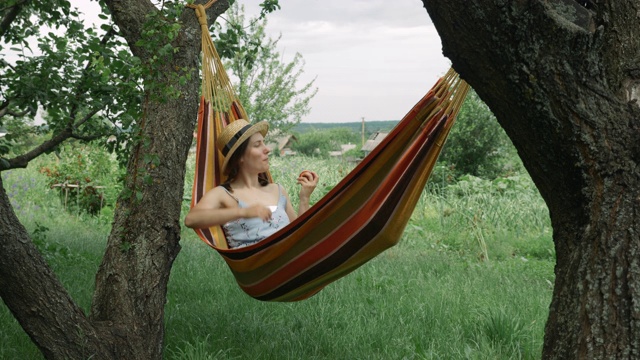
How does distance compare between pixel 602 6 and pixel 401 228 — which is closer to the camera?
pixel 602 6

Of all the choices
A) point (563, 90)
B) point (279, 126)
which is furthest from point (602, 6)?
point (279, 126)

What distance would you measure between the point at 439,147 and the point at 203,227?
0.94 metres

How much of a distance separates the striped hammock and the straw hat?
37cm

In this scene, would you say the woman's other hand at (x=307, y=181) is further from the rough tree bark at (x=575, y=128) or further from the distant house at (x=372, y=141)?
the distant house at (x=372, y=141)

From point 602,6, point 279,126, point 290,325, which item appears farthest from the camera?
point 279,126

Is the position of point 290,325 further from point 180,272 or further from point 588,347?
point 588,347

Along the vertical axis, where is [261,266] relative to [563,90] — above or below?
below

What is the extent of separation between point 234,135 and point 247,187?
0.21 meters

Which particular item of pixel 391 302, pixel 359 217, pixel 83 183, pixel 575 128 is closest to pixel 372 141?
pixel 83 183

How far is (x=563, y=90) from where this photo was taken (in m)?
1.73

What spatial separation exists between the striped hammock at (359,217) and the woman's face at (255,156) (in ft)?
1.12

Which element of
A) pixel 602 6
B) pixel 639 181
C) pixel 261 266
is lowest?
pixel 261 266

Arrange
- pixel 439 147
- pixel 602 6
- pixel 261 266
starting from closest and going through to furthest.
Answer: pixel 602 6
pixel 439 147
pixel 261 266

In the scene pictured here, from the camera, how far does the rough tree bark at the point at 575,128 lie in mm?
1692
